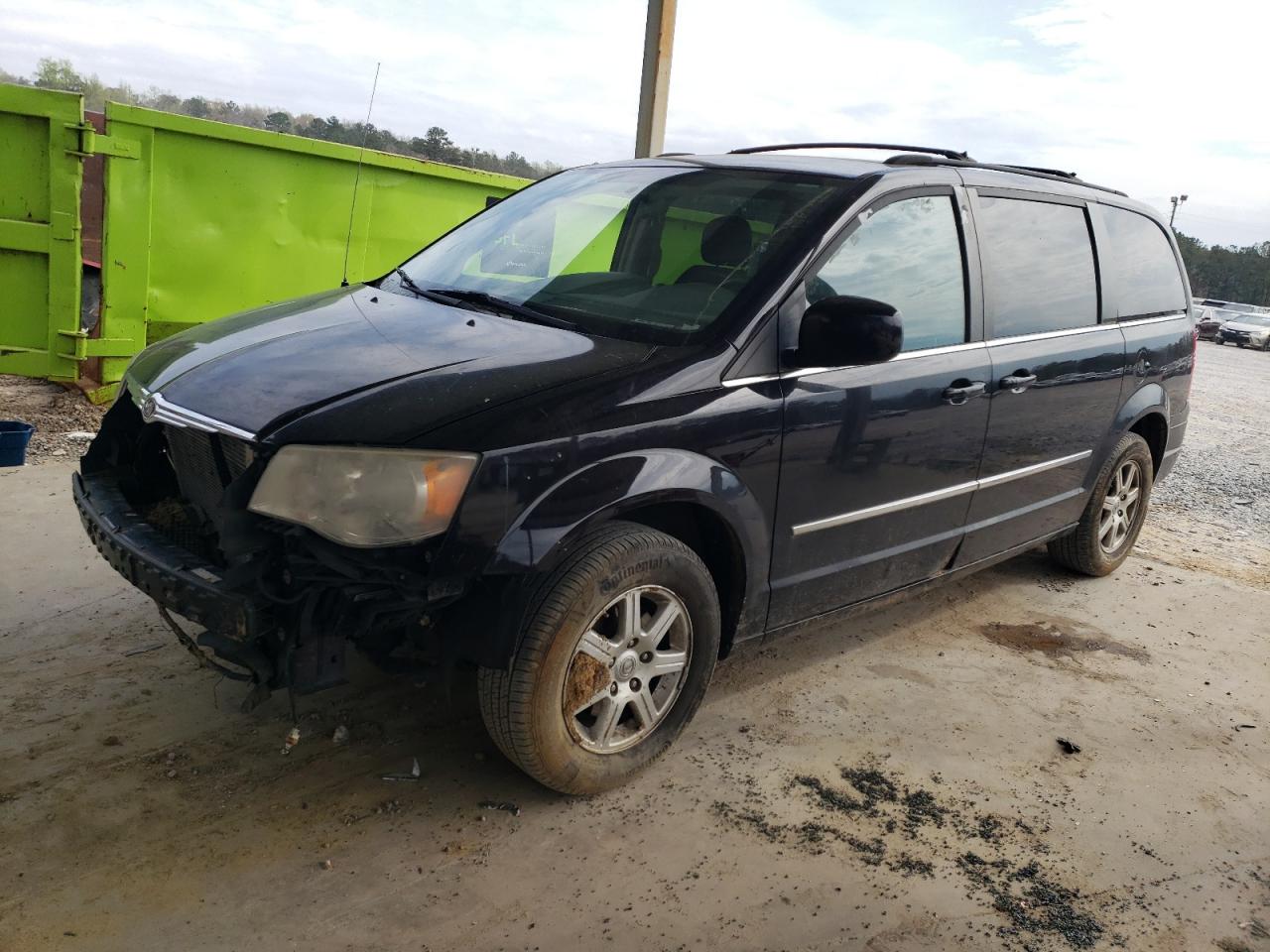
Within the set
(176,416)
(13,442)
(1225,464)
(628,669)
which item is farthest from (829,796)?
(1225,464)

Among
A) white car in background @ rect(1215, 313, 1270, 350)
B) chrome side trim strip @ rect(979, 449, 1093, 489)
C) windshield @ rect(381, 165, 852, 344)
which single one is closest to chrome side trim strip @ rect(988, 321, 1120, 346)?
chrome side trim strip @ rect(979, 449, 1093, 489)

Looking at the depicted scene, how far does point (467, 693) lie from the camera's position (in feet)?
11.7

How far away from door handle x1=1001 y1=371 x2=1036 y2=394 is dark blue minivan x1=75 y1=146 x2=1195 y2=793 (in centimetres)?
1

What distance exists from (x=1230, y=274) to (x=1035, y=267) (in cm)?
8855

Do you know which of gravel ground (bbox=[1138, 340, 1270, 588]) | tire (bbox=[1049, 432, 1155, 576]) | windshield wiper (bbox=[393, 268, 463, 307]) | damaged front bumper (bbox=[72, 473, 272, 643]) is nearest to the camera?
damaged front bumper (bbox=[72, 473, 272, 643])

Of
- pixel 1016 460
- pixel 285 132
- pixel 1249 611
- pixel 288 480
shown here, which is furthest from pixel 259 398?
pixel 285 132

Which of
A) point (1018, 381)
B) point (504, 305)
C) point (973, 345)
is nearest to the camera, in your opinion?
point (504, 305)

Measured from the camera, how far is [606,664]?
286 centimetres

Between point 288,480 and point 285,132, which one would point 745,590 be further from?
point 285,132

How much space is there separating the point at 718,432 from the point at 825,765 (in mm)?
1149

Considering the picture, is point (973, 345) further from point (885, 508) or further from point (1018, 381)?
point (885, 508)

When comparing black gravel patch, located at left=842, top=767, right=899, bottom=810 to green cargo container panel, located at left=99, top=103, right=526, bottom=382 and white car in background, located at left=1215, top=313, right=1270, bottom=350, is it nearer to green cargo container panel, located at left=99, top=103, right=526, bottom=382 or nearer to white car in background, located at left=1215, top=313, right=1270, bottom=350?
green cargo container panel, located at left=99, top=103, right=526, bottom=382

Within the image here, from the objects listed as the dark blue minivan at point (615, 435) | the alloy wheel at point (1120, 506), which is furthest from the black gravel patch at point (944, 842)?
the alloy wheel at point (1120, 506)

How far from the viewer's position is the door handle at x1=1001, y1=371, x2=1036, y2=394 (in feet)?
12.8
